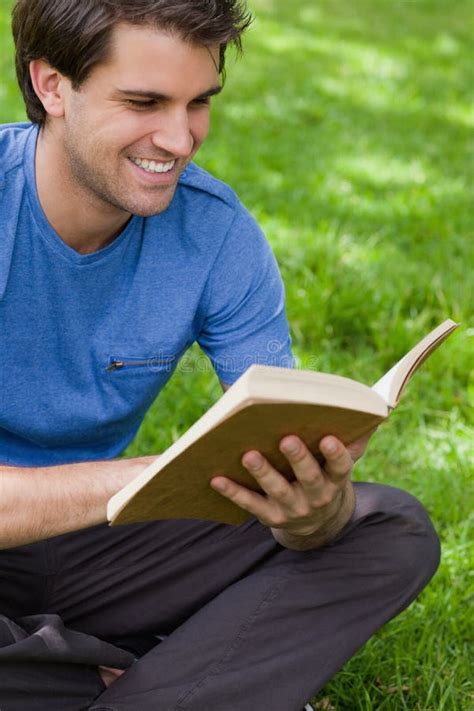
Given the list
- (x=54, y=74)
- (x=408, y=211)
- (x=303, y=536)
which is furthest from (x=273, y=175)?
(x=303, y=536)

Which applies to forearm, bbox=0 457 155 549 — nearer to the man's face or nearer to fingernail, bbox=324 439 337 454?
fingernail, bbox=324 439 337 454

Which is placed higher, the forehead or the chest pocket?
the forehead

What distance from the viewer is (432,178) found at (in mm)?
5039

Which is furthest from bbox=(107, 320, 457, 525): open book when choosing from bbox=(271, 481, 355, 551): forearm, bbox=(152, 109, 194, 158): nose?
bbox=(152, 109, 194, 158): nose

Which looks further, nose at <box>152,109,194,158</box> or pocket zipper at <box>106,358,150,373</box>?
pocket zipper at <box>106,358,150,373</box>

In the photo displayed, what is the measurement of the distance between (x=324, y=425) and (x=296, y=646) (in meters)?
0.57

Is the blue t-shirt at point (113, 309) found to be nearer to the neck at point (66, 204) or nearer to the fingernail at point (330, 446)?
the neck at point (66, 204)

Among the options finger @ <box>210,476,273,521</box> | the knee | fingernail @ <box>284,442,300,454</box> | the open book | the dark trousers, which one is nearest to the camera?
the open book

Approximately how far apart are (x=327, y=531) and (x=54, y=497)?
20.1 inches

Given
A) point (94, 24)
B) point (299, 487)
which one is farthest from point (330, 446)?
point (94, 24)

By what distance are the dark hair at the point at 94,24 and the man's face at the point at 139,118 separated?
20 mm

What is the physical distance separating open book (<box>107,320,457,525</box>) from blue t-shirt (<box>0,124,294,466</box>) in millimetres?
451

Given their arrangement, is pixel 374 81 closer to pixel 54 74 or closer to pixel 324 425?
pixel 54 74

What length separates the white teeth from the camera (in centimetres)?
216
